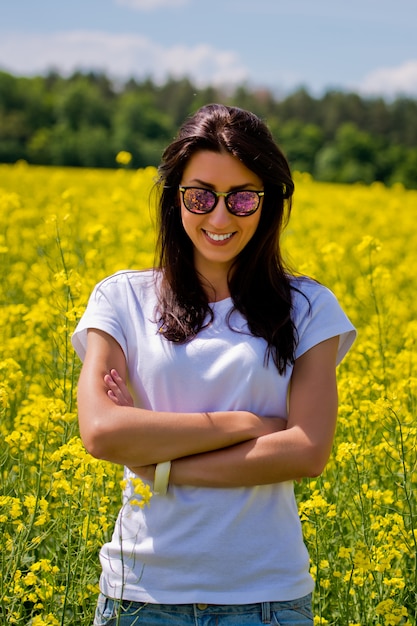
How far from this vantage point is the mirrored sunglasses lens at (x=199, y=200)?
209 cm

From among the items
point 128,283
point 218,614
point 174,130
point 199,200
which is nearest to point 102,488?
point 128,283

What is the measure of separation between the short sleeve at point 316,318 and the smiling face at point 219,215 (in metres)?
A: 0.19

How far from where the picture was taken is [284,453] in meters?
1.96

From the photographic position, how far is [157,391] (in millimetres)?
2049

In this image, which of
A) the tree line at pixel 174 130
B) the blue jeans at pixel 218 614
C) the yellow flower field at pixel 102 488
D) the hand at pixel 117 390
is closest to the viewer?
the blue jeans at pixel 218 614

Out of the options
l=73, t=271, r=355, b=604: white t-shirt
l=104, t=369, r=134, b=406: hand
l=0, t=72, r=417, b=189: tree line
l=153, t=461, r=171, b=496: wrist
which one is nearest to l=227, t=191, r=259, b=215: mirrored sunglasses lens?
l=73, t=271, r=355, b=604: white t-shirt

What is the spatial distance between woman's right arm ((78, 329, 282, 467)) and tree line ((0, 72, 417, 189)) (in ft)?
55.2

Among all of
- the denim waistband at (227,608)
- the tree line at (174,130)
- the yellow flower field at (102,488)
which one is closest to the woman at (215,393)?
the denim waistband at (227,608)

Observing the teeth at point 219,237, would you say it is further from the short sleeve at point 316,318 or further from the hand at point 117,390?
the hand at point 117,390

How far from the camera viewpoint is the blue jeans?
1.89 meters

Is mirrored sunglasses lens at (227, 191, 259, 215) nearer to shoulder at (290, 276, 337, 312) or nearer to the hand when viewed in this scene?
shoulder at (290, 276, 337, 312)

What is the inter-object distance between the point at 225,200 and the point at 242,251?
187mm

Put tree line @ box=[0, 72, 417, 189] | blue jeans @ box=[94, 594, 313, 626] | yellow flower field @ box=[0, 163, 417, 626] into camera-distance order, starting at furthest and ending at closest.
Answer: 1. tree line @ box=[0, 72, 417, 189]
2. yellow flower field @ box=[0, 163, 417, 626]
3. blue jeans @ box=[94, 594, 313, 626]

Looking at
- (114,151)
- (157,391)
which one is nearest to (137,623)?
(157,391)
